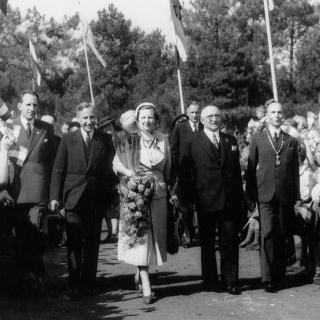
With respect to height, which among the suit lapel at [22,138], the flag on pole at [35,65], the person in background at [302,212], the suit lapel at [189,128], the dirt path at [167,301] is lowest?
the dirt path at [167,301]

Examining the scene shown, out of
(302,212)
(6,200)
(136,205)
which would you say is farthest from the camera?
(302,212)

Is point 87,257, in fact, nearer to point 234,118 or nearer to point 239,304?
point 239,304

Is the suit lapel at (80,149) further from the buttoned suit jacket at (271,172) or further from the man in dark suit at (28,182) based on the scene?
the buttoned suit jacket at (271,172)

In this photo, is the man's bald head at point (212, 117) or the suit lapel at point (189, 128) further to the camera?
the suit lapel at point (189, 128)

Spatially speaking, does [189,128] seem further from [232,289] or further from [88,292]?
[88,292]

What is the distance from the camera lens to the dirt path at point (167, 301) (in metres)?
6.79

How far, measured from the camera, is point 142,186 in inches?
295

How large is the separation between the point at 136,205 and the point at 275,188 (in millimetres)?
1619

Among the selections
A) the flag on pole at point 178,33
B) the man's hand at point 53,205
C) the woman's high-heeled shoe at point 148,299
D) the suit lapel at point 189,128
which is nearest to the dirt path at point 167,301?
the woman's high-heeled shoe at point 148,299

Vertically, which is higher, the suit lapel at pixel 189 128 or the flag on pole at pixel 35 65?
the flag on pole at pixel 35 65

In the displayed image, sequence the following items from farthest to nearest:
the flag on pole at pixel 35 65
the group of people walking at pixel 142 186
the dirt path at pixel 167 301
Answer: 1. the flag on pole at pixel 35 65
2. the group of people walking at pixel 142 186
3. the dirt path at pixel 167 301

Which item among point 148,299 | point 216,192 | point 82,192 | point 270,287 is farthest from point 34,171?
point 270,287

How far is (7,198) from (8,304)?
1097 mm

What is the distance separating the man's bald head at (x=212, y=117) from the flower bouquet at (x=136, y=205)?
0.98 metres
